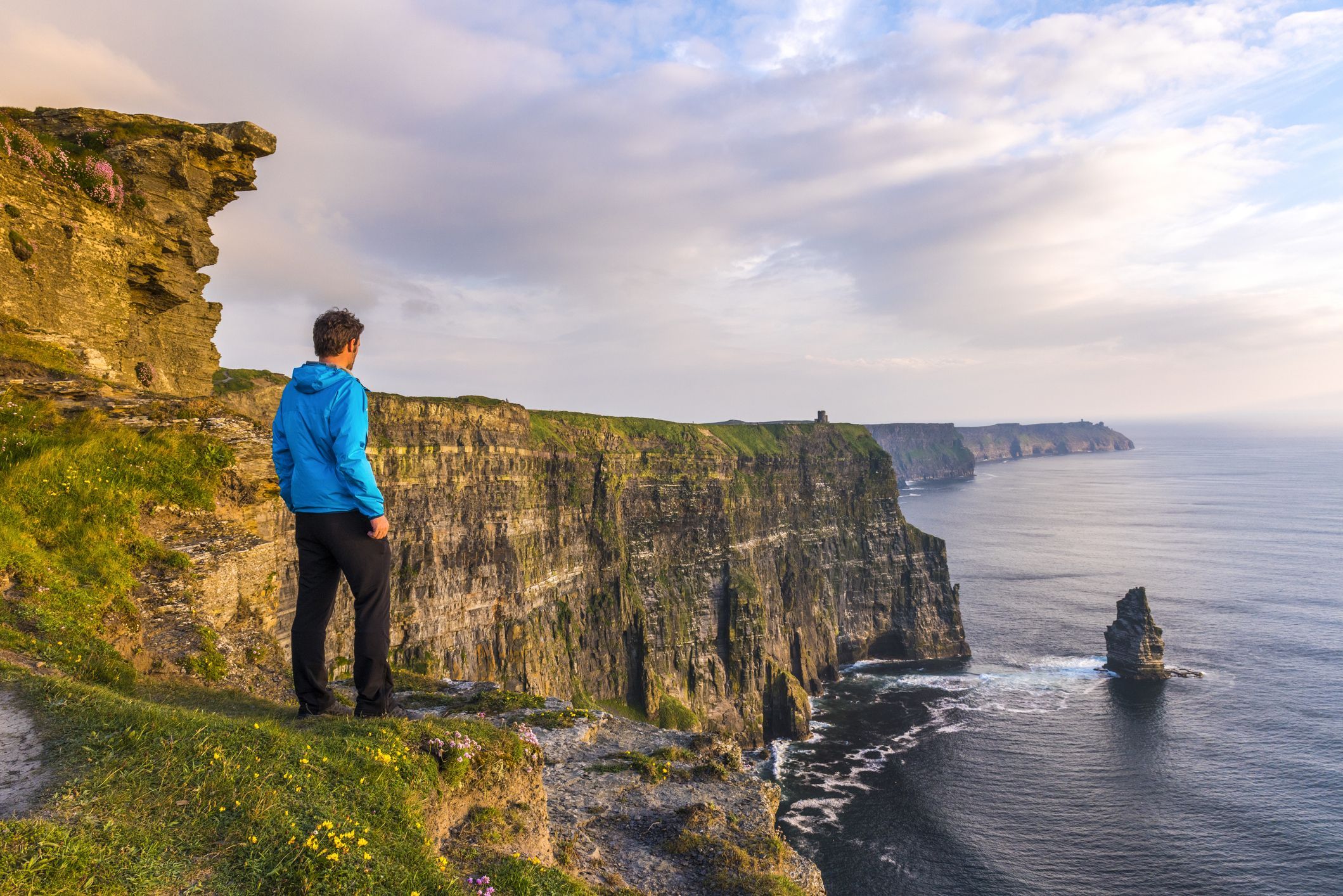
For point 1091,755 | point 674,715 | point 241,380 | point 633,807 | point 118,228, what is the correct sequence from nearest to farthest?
point 633,807
point 118,228
point 241,380
point 1091,755
point 674,715

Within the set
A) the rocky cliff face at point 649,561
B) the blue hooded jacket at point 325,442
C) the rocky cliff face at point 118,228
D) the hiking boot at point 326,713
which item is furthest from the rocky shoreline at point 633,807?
the rocky cliff face at point 118,228

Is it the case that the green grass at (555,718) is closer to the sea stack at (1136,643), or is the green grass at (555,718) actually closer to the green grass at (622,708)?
the green grass at (622,708)

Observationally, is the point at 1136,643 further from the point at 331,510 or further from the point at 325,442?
the point at 325,442

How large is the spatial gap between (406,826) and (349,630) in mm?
37611

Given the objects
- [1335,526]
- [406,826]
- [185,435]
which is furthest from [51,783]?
[1335,526]

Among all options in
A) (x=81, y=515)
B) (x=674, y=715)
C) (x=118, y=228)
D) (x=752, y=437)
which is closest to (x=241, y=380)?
(x=118, y=228)

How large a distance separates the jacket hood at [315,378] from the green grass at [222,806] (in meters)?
3.70

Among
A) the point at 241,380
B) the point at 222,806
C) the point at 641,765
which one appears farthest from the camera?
the point at 241,380

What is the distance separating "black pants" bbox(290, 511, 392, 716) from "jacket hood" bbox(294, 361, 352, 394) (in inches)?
60.2

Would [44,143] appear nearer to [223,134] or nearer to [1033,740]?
[223,134]

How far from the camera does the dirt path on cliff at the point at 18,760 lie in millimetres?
4840

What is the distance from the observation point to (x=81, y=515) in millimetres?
10883

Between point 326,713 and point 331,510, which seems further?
point 326,713

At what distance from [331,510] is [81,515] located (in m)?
6.69
